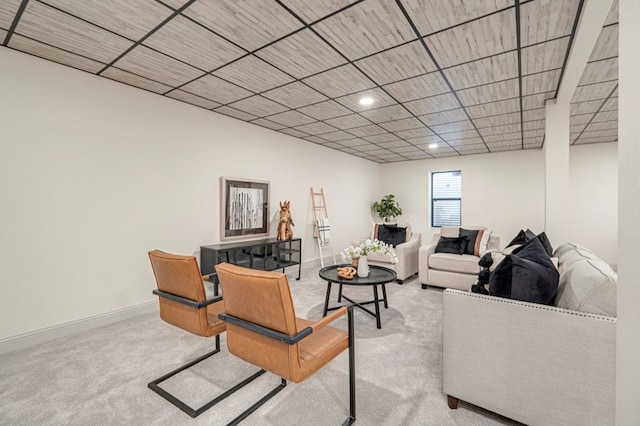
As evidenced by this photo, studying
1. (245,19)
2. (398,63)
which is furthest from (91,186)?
(398,63)

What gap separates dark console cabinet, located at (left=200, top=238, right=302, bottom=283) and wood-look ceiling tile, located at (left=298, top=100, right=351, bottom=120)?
1977 millimetres

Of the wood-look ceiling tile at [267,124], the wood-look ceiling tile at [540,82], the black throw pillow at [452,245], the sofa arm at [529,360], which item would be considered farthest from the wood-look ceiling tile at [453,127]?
the sofa arm at [529,360]

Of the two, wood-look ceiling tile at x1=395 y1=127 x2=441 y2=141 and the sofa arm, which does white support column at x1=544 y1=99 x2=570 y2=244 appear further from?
the sofa arm

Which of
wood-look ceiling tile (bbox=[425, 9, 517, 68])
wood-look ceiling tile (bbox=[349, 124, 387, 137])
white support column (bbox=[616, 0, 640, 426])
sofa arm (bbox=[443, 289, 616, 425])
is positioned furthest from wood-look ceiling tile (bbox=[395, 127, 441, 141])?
white support column (bbox=[616, 0, 640, 426])

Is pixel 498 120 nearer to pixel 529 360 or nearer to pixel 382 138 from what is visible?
pixel 382 138

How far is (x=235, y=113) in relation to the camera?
4.17 m

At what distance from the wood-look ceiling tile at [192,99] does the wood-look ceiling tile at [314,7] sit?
2.01 m

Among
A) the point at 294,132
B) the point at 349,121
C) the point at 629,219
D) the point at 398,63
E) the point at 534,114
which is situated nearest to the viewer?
the point at 629,219

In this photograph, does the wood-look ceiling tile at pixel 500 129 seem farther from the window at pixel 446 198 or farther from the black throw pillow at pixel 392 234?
the window at pixel 446 198

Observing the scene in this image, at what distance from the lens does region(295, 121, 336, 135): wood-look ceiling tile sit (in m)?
4.64

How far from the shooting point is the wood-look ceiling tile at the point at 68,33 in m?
2.06

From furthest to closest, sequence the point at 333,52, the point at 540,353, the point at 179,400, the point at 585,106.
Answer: the point at 585,106, the point at 333,52, the point at 179,400, the point at 540,353

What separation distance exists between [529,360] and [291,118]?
3854mm

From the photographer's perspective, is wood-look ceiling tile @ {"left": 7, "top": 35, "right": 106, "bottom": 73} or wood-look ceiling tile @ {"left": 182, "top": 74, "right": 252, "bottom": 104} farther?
wood-look ceiling tile @ {"left": 182, "top": 74, "right": 252, "bottom": 104}
